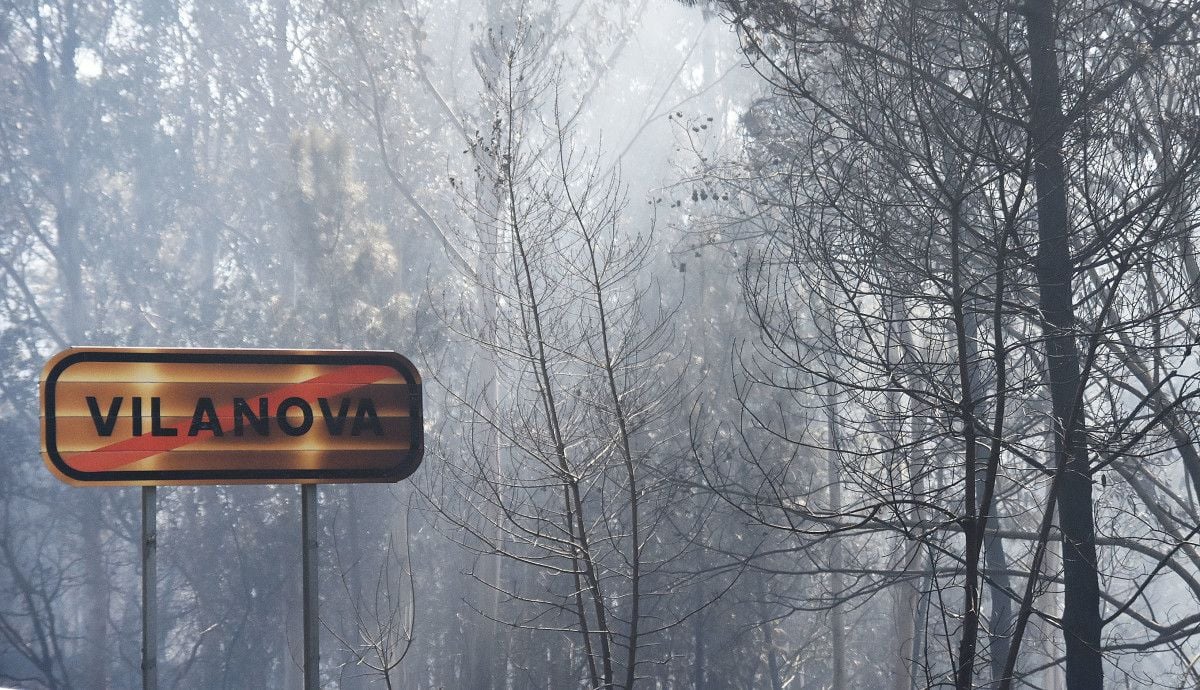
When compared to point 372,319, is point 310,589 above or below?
below

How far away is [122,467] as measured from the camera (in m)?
3.96

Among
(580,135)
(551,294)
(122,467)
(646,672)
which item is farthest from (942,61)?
(580,135)

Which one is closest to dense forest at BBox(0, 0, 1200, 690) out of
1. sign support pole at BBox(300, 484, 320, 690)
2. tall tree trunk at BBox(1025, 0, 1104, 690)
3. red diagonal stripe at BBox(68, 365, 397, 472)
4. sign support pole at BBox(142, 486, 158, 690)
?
tall tree trunk at BBox(1025, 0, 1104, 690)

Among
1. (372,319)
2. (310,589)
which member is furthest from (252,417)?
(372,319)

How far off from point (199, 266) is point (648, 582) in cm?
1796

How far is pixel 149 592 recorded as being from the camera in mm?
3979

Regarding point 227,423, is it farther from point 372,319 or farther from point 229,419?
point 372,319

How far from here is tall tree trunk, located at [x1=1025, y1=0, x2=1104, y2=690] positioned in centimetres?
622

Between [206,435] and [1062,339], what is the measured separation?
5.08 m

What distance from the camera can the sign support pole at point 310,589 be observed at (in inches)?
157

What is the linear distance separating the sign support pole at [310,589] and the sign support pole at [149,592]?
1.67 ft

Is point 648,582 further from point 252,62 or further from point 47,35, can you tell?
point 47,35

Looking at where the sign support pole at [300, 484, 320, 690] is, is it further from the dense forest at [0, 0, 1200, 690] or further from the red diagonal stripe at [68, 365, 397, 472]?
the dense forest at [0, 0, 1200, 690]

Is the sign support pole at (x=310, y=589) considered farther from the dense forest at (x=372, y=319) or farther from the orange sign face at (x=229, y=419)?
the dense forest at (x=372, y=319)
